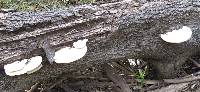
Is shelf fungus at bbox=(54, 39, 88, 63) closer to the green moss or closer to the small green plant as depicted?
the small green plant

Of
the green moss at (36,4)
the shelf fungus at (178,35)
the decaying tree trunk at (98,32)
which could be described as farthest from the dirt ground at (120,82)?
the green moss at (36,4)

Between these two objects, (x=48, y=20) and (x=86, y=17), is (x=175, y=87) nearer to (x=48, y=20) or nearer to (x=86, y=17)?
(x=86, y=17)

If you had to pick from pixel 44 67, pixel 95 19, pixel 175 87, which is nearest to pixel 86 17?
pixel 95 19

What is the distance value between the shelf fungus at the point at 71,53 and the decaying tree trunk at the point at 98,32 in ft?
0.24

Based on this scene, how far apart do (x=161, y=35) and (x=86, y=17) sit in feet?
2.17

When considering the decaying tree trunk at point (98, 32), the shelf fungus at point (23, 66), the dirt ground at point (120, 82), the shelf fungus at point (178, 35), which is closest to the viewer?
the shelf fungus at point (23, 66)

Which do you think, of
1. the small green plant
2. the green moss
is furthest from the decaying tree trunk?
the green moss

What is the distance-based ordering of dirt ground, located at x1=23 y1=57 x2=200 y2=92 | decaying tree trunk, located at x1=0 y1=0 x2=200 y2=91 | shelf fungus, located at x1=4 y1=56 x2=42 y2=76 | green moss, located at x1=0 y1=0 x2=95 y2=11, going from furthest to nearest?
green moss, located at x1=0 y1=0 x2=95 y2=11, dirt ground, located at x1=23 y1=57 x2=200 y2=92, decaying tree trunk, located at x1=0 y1=0 x2=200 y2=91, shelf fungus, located at x1=4 y1=56 x2=42 y2=76

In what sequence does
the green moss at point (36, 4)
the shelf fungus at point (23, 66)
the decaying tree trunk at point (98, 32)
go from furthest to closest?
the green moss at point (36, 4)
the decaying tree trunk at point (98, 32)
the shelf fungus at point (23, 66)

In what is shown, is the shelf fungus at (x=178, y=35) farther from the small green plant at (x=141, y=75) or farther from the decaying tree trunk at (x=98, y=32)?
the small green plant at (x=141, y=75)

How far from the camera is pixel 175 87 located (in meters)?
3.21

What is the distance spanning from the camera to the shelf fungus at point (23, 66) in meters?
2.63

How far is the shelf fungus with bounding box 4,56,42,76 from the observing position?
2.63m

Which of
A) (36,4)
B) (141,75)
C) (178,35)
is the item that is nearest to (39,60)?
(141,75)
